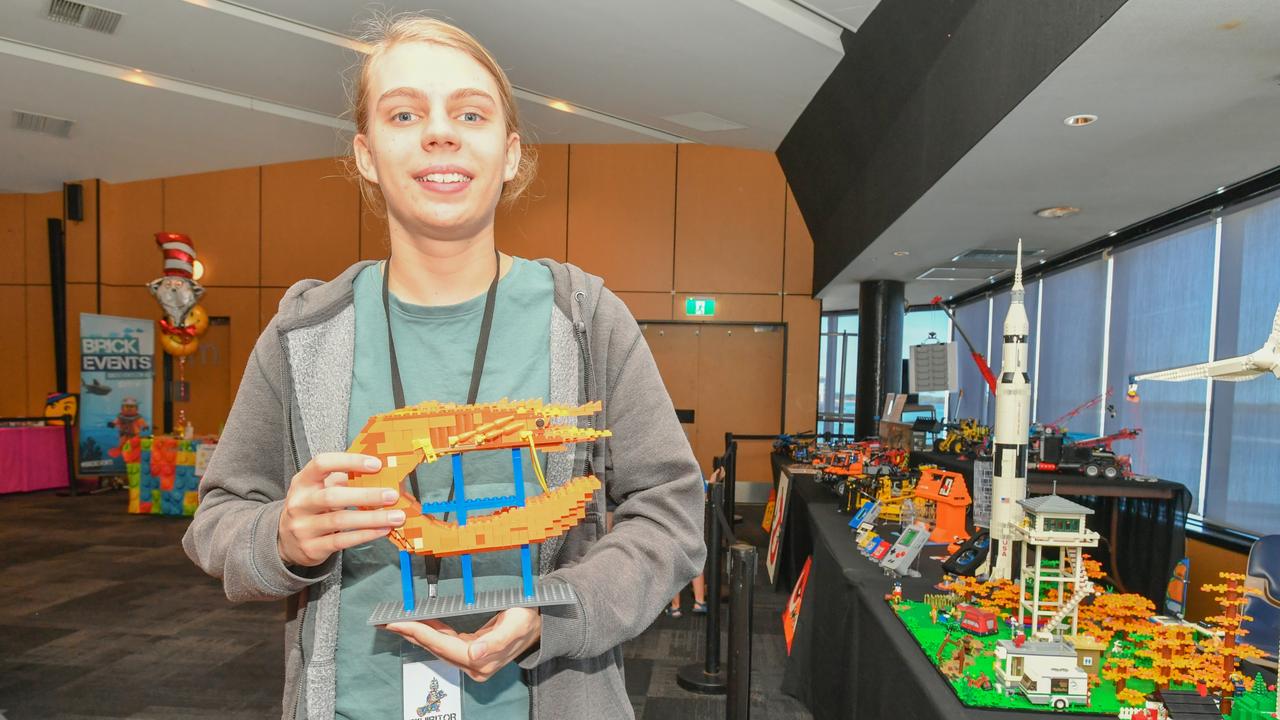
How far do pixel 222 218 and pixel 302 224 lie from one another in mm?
1068

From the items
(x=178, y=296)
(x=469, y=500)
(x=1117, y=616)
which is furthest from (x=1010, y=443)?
(x=178, y=296)

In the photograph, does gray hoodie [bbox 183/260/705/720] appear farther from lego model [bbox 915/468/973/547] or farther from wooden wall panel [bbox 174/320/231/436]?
wooden wall panel [bbox 174/320/231/436]

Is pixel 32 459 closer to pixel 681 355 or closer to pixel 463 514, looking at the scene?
pixel 681 355

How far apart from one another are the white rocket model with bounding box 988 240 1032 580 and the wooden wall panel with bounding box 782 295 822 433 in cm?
624

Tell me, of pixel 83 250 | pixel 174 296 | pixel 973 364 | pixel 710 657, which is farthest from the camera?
pixel 973 364

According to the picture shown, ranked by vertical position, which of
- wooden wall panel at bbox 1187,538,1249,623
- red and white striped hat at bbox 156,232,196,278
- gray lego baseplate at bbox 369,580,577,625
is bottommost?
wooden wall panel at bbox 1187,538,1249,623

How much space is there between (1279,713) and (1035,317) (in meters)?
6.52

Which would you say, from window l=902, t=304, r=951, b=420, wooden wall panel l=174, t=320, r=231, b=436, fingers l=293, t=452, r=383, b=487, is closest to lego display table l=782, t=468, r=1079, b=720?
fingers l=293, t=452, r=383, b=487

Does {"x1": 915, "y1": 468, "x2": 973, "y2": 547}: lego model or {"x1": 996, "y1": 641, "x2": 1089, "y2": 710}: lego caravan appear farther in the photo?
{"x1": 915, "y1": 468, "x2": 973, "y2": 547}: lego model

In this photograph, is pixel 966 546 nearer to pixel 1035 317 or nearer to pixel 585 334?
pixel 585 334

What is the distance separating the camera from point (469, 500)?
2.70ft

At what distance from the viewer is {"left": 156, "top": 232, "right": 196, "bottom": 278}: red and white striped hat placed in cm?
767

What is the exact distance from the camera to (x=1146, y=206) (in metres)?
4.12

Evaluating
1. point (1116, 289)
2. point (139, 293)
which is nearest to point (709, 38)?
point (1116, 289)
